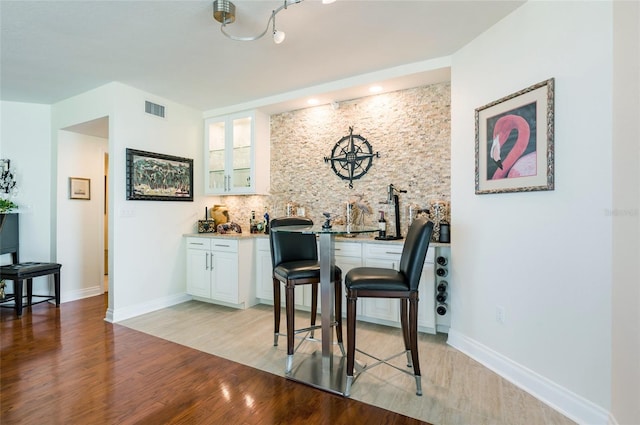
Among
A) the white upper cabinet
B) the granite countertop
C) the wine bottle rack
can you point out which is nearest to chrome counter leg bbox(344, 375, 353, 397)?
the wine bottle rack

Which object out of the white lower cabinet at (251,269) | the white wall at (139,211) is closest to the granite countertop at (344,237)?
the white lower cabinet at (251,269)

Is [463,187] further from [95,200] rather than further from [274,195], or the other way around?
[95,200]

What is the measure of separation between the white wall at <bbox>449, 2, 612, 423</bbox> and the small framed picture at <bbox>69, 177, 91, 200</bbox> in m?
4.93

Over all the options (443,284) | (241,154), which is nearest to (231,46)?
(241,154)

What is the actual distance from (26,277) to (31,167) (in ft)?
5.07

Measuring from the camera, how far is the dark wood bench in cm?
337

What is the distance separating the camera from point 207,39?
2.46 meters

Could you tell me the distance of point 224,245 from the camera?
3.66 metres

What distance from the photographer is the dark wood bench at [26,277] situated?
3373 millimetres

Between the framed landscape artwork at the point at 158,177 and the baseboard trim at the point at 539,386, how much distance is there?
369cm

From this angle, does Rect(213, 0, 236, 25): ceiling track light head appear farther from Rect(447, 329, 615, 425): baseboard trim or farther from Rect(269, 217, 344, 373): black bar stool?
Rect(447, 329, 615, 425): baseboard trim

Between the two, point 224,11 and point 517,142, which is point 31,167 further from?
point 517,142

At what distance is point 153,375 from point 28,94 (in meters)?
3.83

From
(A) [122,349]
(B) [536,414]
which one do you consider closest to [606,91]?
(B) [536,414]
